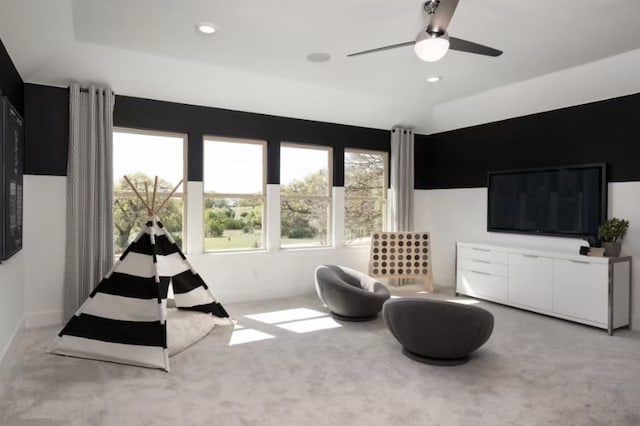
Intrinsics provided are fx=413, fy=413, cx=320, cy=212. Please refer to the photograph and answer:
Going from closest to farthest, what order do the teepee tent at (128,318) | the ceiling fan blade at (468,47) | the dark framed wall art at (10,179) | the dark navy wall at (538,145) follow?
the ceiling fan blade at (468,47)
the dark framed wall art at (10,179)
the teepee tent at (128,318)
the dark navy wall at (538,145)

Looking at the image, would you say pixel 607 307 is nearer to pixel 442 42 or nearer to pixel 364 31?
pixel 442 42

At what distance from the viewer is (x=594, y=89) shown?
178 inches

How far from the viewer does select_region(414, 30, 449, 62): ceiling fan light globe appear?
8.67 feet

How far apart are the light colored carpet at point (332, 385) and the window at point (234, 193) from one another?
1.71m

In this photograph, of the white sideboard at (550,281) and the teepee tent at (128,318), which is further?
the white sideboard at (550,281)

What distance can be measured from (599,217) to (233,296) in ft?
14.3

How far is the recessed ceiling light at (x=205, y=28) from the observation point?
3410mm

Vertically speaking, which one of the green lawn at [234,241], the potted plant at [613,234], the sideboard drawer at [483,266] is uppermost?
the potted plant at [613,234]

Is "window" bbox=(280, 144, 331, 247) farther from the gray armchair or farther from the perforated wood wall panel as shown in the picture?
the gray armchair

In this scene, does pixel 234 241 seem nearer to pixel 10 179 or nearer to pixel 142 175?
pixel 142 175

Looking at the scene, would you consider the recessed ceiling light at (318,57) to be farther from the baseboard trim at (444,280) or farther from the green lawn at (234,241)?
the baseboard trim at (444,280)

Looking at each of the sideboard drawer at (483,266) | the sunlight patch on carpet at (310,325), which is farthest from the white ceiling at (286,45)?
the sunlight patch on carpet at (310,325)

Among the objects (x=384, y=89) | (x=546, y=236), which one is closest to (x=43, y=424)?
(x=384, y=89)

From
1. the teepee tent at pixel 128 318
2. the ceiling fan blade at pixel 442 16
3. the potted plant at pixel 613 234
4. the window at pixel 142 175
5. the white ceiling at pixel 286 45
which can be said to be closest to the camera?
the ceiling fan blade at pixel 442 16
